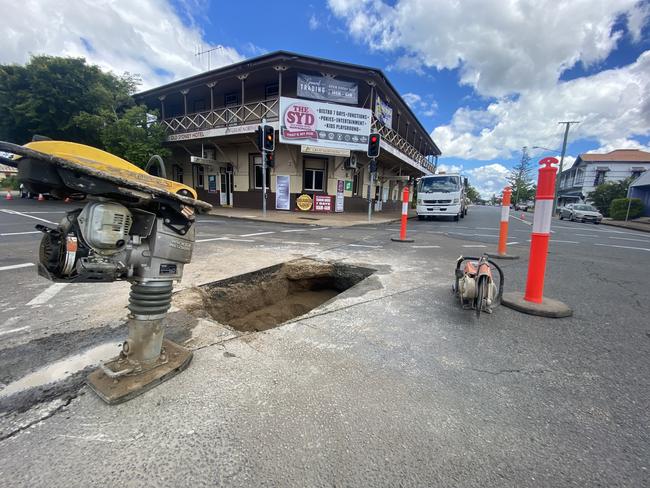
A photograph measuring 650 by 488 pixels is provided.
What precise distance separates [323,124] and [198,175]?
1061 centimetres

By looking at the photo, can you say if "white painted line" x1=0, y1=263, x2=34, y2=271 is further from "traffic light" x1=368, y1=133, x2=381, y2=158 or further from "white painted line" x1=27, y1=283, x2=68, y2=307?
"traffic light" x1=368, y1=133, x2=381, y2=158

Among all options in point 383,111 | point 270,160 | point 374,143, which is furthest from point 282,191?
point 383,111

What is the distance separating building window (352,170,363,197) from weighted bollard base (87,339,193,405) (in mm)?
17997

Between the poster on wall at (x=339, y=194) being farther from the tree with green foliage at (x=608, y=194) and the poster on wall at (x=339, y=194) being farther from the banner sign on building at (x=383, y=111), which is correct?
the tree with green foliage at (x=608, y=194)

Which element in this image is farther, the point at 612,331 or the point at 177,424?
the point at 612,331

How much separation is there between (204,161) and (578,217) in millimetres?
28890

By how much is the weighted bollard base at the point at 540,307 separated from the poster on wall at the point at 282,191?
1477cm

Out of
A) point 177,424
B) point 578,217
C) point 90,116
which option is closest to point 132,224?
point 177,424

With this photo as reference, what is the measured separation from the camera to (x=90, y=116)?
56.0 ft

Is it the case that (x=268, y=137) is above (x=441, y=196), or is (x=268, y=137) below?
above

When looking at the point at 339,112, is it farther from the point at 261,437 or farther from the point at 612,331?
the point at 261,437

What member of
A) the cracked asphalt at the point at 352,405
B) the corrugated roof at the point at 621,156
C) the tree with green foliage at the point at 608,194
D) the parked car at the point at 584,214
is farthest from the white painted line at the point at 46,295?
the corrugated roof at the point at 621,156

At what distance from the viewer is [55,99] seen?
57.2ft

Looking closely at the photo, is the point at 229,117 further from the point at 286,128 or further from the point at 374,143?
the point at 374,143
